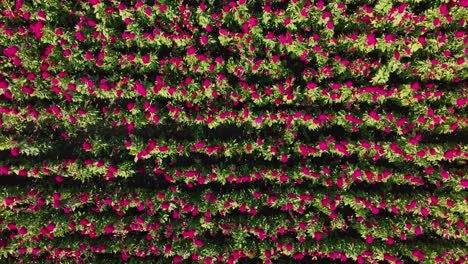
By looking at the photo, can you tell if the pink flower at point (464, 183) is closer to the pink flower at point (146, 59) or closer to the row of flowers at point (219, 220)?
the row of flowers at point (219, 220)

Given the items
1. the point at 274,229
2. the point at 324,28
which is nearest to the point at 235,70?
the point at 324,28

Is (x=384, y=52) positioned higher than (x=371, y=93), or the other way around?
(x=384, y=52)

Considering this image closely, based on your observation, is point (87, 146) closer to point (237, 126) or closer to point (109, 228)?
point (109, 228)

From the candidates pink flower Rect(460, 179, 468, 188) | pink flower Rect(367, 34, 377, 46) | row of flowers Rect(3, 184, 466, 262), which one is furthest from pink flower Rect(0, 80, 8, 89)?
pink flower Rect(460, 179, 468, 188)

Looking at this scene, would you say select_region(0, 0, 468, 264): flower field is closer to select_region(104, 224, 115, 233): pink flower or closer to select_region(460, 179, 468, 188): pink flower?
select_region(104, 224, 115, 233): pink flower

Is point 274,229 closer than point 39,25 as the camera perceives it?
No

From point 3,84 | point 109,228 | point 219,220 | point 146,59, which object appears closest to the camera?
point 3,84

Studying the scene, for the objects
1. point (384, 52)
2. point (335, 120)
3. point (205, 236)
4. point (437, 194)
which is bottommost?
point (205, 236)

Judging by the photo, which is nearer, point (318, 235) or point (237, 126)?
point (318, 235)

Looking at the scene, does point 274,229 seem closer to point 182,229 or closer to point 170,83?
point 182,229

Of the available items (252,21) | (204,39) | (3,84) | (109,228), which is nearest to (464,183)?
(252,21)
